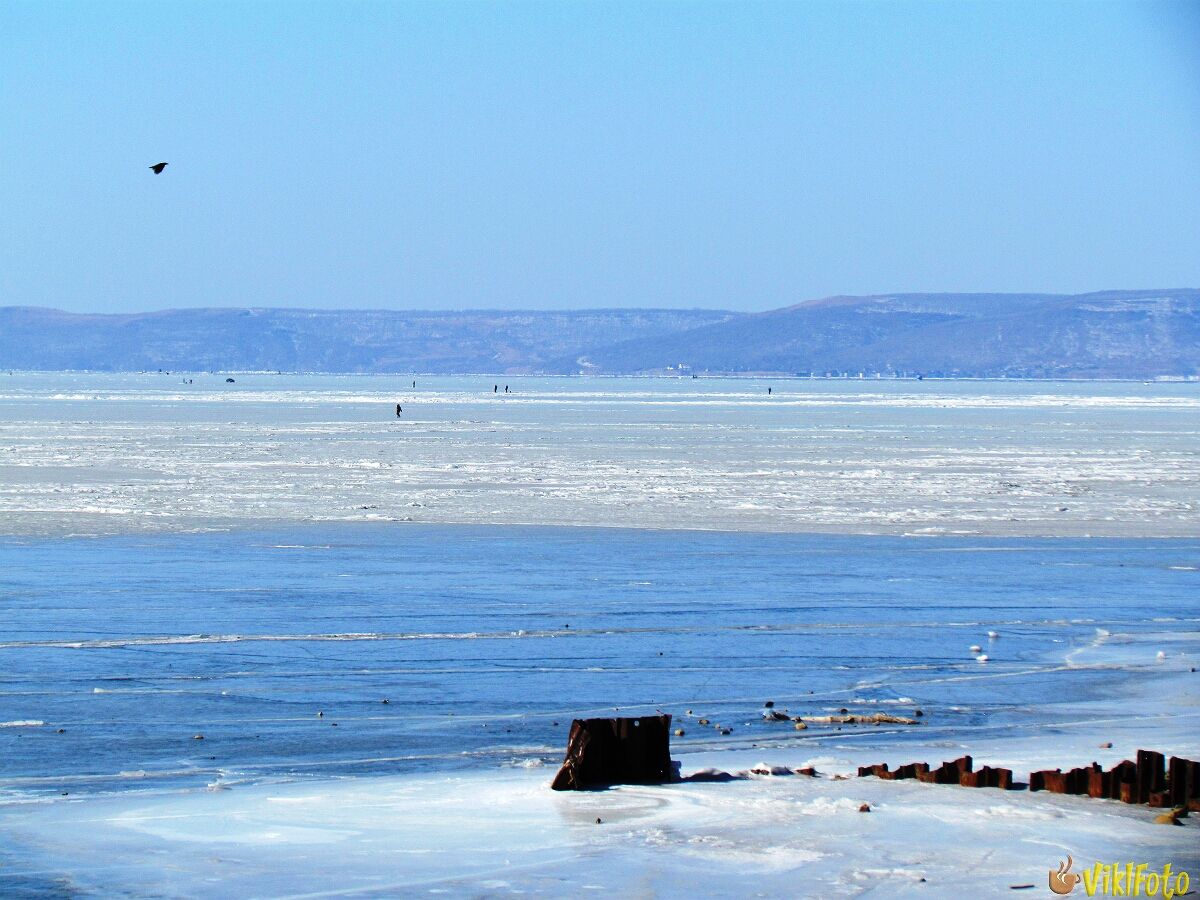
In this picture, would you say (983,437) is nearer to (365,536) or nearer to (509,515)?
(509,515)

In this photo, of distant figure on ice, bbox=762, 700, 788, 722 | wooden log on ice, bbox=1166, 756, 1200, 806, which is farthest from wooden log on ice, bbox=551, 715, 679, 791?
wooden log on ice, bbox=1166, 756, 1200, 806

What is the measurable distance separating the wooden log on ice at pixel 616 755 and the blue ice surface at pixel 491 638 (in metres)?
0.97

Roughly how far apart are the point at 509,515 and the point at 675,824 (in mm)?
17480

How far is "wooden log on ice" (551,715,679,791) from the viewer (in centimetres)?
945

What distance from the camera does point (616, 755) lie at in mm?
9523

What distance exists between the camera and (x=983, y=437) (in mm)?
56469

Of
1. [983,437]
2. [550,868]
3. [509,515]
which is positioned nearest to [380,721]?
[550,868]

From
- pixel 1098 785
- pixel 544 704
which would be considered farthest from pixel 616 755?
pixel 1098 785

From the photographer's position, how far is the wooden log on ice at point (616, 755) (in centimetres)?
945

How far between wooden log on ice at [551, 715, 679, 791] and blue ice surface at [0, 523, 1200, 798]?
975 millimetres

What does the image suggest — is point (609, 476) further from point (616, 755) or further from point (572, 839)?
point (572, 839)

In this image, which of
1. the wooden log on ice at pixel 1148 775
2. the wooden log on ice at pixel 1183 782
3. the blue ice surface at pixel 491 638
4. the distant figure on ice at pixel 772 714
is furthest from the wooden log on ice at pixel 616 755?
the wooden log on ice at pixel 1183 782

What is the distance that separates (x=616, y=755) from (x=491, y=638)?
16.9ft

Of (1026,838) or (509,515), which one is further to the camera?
(509,515)
